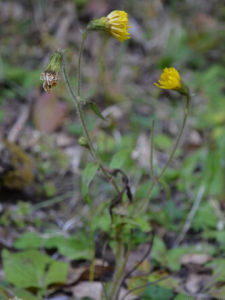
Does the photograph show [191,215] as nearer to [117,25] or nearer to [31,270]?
[31,270]

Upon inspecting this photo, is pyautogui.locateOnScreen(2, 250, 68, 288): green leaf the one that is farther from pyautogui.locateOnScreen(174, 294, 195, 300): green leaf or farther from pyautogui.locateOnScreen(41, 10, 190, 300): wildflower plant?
pyautogui.locateOnScreen(174, 294, 195, 300): green leaf

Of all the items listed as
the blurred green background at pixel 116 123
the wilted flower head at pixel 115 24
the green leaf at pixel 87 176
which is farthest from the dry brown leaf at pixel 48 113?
the wilted flower head at pixel 115 24

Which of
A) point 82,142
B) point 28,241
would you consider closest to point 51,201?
point 28,241

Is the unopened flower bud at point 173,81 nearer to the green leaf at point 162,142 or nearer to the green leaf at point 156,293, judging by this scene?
the green leaf at point 156,293

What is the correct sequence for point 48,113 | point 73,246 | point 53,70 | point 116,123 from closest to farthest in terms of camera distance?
point 53,70 → point 73,246 → point 48,113 → point 116,123

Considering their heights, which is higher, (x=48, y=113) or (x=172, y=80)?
(x=172, y=80)

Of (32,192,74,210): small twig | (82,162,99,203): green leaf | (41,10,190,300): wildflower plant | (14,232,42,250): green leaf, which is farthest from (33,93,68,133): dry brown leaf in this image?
(82,162,99,203): green leaf
